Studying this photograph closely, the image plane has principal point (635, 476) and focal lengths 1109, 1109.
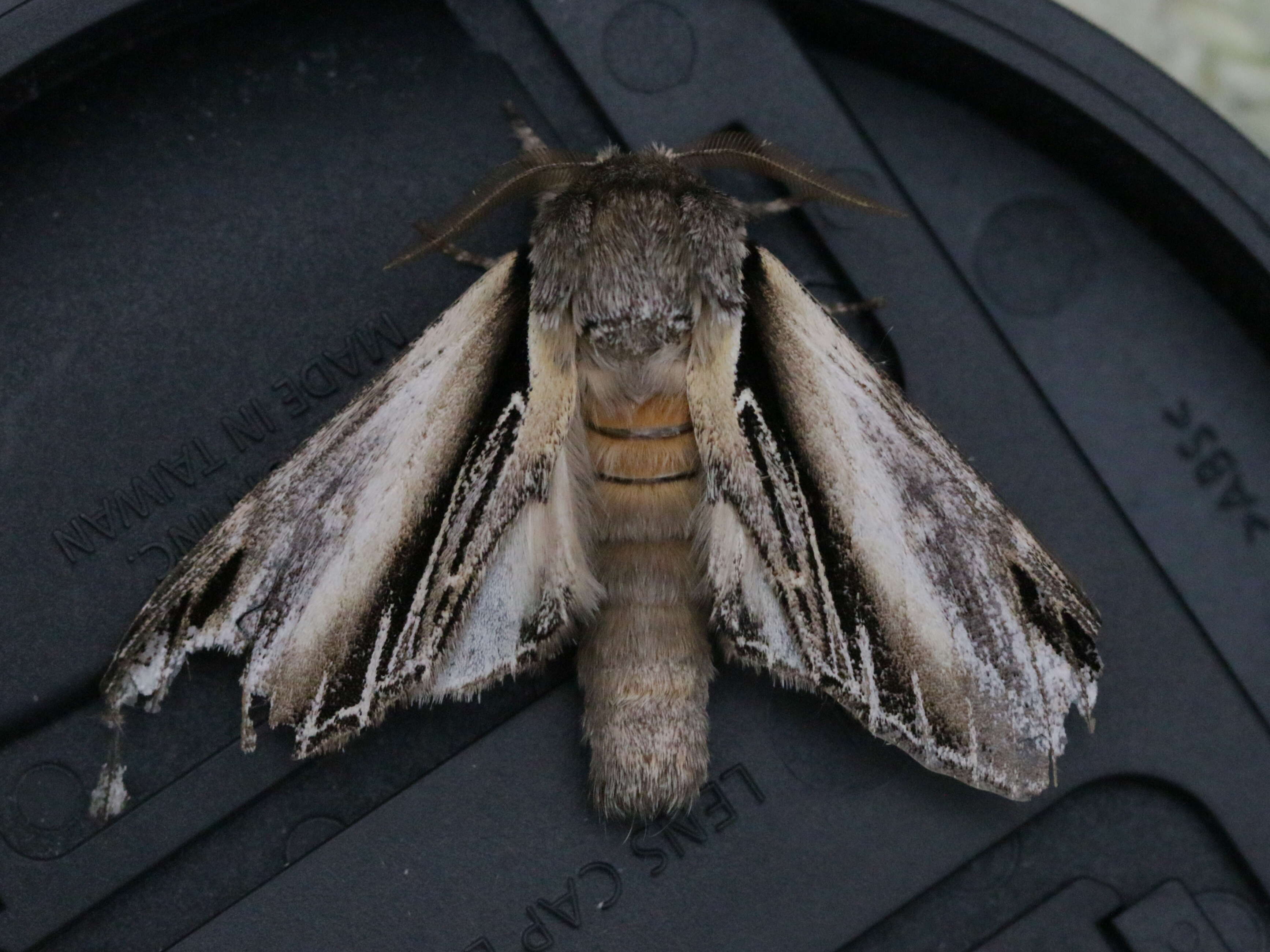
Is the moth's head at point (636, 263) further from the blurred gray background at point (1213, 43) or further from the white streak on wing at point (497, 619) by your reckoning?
the blurred gray background at point (1213, 43)

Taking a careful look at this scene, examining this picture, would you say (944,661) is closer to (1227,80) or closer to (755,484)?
(755,484)

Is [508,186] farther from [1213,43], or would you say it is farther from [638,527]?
[1213,43]

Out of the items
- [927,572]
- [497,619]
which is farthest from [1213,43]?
[497,619]

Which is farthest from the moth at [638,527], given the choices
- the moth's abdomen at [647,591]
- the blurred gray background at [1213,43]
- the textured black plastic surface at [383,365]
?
the blurred gray background at [1213,43]

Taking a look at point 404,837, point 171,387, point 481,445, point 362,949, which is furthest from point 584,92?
point 362,949

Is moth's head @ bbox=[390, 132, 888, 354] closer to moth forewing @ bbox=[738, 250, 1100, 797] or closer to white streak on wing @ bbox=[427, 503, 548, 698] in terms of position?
moth forewing @ bbox=[738, 250, 1100, 797]

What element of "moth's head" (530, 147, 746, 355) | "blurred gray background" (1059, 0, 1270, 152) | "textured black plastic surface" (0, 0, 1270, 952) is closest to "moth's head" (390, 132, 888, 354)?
"moth's head" (530, 147, 746, 355)

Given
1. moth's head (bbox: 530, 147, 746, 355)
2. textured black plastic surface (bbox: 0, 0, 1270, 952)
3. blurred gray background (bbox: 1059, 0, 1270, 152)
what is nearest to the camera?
moth's head (bbox: 530, 147, 746, 355)
